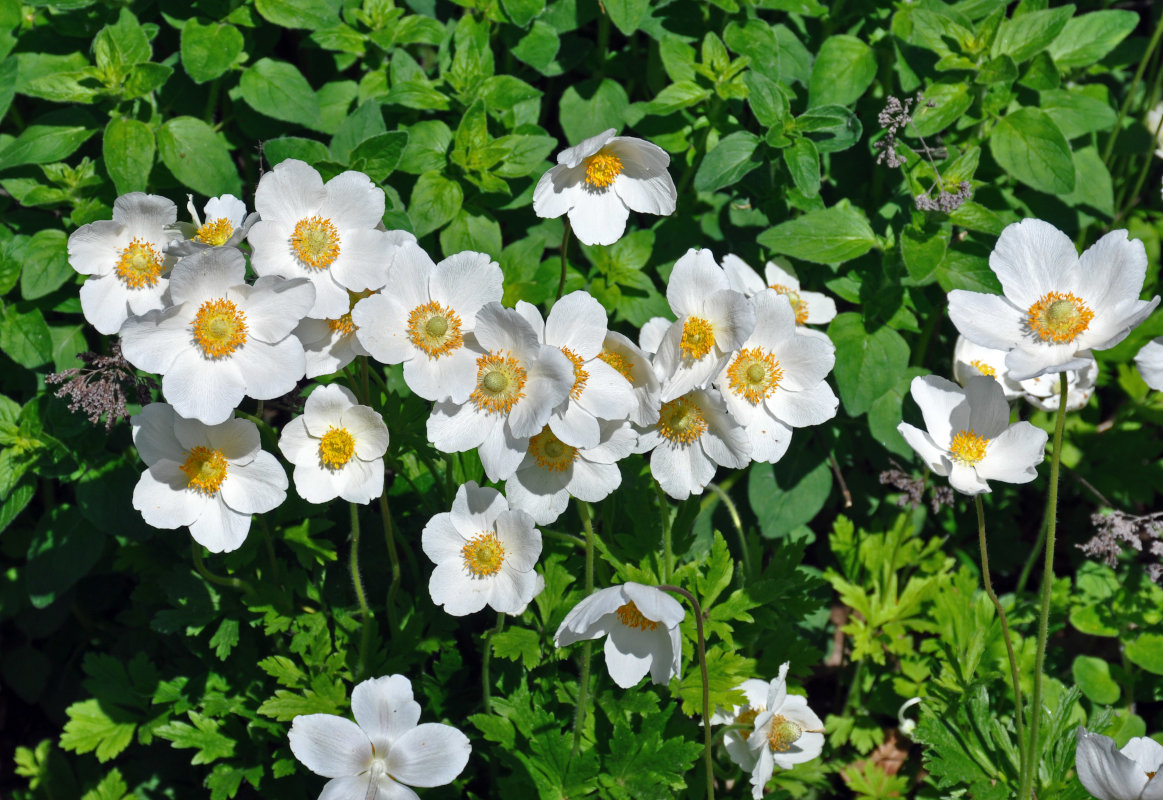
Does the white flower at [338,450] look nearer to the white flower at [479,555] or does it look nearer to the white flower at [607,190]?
the white flower at [479,555]

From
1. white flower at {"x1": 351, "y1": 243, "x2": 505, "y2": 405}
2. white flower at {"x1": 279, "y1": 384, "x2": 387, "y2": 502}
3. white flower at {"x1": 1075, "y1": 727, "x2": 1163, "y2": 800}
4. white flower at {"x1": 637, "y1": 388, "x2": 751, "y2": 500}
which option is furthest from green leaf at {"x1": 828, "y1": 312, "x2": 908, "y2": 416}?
white flower at {"x1": 279, "y1": 384, "x2": 387, "y2": 502}

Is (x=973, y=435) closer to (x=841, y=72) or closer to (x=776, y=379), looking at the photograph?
(x=776, y=379)

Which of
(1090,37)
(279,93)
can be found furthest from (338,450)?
(1090,37)

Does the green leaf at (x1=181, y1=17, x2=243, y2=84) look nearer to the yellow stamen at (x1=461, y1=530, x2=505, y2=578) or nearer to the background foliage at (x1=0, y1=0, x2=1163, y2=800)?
the background foliage at (x1=0, y1=0, x2=1163, y2=800)

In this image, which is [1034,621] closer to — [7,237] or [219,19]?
[219,19]

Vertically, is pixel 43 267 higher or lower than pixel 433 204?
lower
